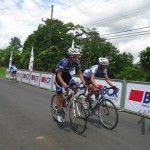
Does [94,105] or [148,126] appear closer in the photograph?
[94,105]

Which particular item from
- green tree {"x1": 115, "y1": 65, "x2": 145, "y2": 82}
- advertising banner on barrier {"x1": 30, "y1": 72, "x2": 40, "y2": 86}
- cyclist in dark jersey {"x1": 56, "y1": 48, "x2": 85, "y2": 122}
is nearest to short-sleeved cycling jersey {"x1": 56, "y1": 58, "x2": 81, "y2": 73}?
cyclist in dark jersey {"x1": 56, "y1": 48, "x2": 85, "y2": 122}

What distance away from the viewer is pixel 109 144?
6887mm

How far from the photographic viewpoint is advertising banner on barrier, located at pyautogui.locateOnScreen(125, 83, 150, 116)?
11.9 metres

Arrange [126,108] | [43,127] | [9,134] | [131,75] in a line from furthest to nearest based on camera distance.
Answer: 1. [131,75]
2. [126,108]
3. [43,127]
4. [9,134]

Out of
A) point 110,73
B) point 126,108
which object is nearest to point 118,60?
point 110,73

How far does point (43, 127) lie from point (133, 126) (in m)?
2.81

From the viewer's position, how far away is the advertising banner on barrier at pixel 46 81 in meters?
22.8

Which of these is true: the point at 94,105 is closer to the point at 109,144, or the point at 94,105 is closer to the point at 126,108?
the point at 109,144

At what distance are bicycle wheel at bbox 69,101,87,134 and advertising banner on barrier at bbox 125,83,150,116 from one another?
4747 millimetres

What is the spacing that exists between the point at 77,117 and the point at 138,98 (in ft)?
17.5

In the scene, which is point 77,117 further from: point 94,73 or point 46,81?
point 46,81

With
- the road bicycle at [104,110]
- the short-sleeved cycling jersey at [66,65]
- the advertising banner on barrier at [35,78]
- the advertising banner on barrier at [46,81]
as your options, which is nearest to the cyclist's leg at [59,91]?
the short-sleeved cycling jersey at [66,65]

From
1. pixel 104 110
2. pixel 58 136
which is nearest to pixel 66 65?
pixel 104 110

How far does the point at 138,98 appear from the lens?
12.4 metres
